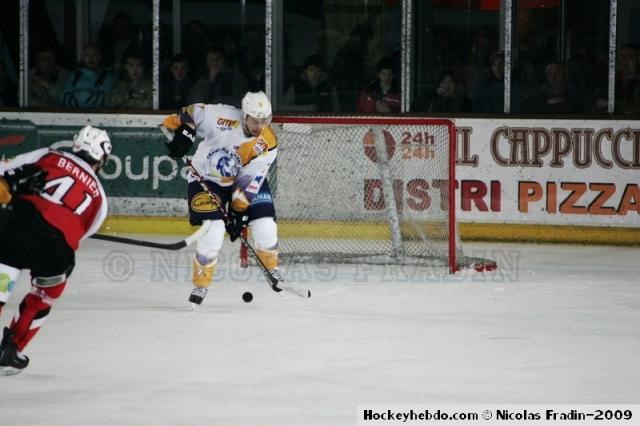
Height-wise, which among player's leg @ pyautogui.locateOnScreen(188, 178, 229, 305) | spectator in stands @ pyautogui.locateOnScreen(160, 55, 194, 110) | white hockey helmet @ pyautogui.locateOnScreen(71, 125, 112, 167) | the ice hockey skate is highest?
spectator in stands @ pyautogui.locateOnScreen(160, 55, 194, 110)

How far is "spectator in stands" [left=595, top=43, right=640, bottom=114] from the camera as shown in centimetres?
880

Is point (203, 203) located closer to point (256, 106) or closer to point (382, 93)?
point (256, 106)

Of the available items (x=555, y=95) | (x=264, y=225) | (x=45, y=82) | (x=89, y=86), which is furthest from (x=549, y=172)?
(x=45, y=82)

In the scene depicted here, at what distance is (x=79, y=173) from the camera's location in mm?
4777

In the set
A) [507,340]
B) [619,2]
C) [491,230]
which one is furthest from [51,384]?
[619,2]

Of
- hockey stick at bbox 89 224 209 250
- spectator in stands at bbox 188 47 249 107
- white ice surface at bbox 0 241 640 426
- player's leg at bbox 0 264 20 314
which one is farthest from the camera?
spectator in stands at bbox 188 47 249 107

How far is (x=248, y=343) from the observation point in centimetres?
560

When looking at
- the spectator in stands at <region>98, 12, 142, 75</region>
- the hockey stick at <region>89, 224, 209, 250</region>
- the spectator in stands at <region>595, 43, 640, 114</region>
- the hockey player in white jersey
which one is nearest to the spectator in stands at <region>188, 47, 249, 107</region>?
the spectator in stands at <region>98, 12, 142, 75</region>

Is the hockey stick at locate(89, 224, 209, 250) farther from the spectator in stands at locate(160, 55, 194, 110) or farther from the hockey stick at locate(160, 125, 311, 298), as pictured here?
the spectator in stands at locate(160, 55, 194, 110)

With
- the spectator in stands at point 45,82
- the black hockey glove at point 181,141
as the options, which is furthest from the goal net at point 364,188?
the spectator in stands at point 45,82

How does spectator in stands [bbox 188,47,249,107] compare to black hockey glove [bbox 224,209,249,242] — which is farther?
spectator in stands [bbox 188,47,249,107]

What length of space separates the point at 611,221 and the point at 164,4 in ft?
11.3

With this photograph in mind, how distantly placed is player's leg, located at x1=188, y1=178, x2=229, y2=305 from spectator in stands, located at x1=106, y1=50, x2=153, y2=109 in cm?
301

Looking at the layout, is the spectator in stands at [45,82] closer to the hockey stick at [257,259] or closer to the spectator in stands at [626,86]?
the hockey stick at [257,259]
